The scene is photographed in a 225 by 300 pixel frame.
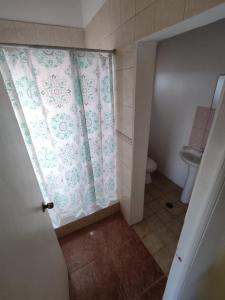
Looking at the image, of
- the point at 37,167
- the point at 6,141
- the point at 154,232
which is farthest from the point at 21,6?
the point at 154,232

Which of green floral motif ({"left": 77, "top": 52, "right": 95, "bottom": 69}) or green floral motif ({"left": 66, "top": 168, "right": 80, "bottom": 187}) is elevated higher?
green floral motif ({"left": 77, "top": 52, "right": 95, "bottom": 69})

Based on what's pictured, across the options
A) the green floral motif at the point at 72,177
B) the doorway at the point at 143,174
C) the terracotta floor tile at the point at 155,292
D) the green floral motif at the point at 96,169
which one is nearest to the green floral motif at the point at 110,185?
the green floral motif at the point at 96,169

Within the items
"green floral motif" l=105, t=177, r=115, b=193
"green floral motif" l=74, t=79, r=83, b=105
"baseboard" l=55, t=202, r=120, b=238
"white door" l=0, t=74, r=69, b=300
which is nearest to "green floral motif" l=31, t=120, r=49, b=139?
"green floral motif" l=74, t=79, r=83, b=105

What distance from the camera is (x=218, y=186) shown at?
509mm

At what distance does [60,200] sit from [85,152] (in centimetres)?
58

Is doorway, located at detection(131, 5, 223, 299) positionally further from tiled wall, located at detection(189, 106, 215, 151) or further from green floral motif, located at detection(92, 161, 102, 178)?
tiled wall, located at detection(189, 106, 215, 151)

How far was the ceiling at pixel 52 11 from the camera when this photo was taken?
4.96 ft

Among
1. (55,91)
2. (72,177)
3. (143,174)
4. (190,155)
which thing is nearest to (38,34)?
(55,91)

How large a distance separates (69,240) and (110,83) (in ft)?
5.85

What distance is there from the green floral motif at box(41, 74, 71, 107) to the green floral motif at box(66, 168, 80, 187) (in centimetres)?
65

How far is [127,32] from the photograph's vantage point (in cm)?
107

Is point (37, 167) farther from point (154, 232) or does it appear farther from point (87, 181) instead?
point (154, 232)

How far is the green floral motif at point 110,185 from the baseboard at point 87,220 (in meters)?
0.29

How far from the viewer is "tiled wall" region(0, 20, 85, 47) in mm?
1600
